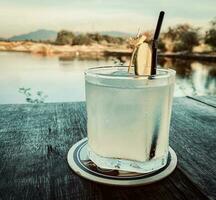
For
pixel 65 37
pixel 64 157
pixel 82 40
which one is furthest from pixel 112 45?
pixel 64 157

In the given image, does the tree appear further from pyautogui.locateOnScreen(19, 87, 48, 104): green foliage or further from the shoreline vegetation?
pyautogui.locateOnScreen(19, 87, 48, 104): green foliage

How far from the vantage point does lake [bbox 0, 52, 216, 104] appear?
4.70 m

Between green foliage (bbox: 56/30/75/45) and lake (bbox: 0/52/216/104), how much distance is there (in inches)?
23.4

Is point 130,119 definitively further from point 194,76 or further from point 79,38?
point 194,76

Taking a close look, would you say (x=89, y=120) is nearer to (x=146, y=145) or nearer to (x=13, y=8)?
(x=146, y=145)

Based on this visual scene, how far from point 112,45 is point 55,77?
77.4 inches

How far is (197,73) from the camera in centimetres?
632

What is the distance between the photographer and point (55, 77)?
5.69 meters

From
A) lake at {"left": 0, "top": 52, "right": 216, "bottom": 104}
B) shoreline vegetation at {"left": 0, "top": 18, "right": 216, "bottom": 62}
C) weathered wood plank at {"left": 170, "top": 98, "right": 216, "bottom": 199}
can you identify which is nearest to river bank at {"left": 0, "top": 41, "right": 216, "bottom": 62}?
shoreline vegetation at {"left": 0, "top": 18, "right": 216, "bottom": 62}

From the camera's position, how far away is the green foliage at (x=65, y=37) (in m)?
5.13

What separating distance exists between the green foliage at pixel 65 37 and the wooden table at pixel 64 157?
432 centimetres

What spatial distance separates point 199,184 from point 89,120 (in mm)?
248

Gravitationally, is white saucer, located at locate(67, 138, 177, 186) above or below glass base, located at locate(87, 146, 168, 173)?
below

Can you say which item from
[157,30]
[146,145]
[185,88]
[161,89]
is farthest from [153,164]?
[185,88]
